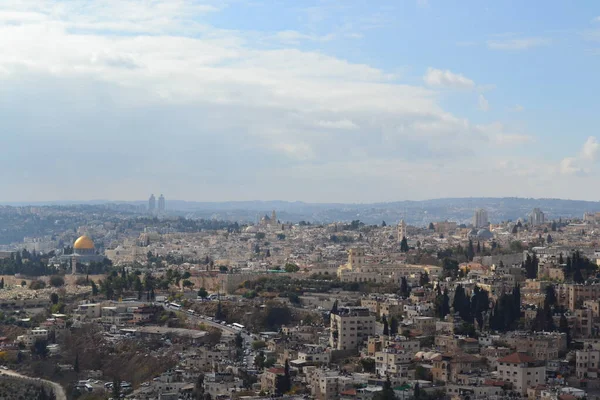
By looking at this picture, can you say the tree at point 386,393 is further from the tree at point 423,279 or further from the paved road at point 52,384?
the tree at point 423,279

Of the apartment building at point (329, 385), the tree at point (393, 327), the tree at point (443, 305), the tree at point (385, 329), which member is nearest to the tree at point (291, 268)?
the tree at point (443, 305)

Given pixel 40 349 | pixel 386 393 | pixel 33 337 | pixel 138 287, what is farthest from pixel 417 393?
pixel 138 287

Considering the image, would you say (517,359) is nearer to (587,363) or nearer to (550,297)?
(587,363)

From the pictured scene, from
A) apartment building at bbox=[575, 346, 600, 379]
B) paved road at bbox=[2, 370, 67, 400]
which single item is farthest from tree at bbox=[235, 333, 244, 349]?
apartment building at bbox=[575, 346, 600, 379]

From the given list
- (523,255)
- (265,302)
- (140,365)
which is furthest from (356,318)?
(523,255)

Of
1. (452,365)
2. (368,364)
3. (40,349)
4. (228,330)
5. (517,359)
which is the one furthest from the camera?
(40,349)
